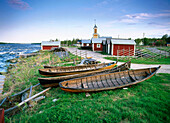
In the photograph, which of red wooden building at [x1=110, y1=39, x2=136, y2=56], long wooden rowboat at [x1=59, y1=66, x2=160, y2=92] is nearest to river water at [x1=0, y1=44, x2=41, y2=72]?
long wooden rowboat at [x1=59, y1=66, x2=160, y2=92]

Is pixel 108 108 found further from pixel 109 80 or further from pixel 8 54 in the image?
pixel 8 54

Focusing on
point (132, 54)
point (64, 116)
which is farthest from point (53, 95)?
point (132, 54)

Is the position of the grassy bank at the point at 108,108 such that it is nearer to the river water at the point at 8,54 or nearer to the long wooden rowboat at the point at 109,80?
the long wooden rowboat at the point at 109,80

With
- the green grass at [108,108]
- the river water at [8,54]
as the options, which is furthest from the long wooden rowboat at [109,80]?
the river water at [8,54]

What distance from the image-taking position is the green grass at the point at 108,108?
4441 mm

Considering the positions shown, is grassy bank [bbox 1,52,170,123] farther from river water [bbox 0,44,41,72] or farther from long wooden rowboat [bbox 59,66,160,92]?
river water [bbox 0,44,41,72]

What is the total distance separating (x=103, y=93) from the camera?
263 inches

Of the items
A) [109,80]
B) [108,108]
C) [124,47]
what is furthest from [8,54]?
[108,108]

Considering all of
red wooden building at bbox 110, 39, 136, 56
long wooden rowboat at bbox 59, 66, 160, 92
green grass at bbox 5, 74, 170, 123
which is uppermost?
red wooden building at bbox 110, 39, 136, 56

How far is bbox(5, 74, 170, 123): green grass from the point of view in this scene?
14.6ft

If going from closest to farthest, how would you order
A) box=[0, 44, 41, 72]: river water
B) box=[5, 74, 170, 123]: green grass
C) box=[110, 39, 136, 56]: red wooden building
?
box=[5, 74, 170, 123]: green grass
box=[0, 44, 41, 72]: river water
box=[110, 39, 136, 56]: red wooden building

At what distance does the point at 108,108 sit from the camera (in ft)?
A: 16.4

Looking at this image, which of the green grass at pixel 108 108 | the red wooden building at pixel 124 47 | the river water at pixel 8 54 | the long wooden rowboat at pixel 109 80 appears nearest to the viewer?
the green grass at pixel 108 108

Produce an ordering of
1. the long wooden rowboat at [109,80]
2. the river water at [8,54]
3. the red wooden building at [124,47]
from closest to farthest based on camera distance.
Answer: the long wooden rowboat at [109,80] → the river water at [8,54] → the red wooden building at [124,47]
